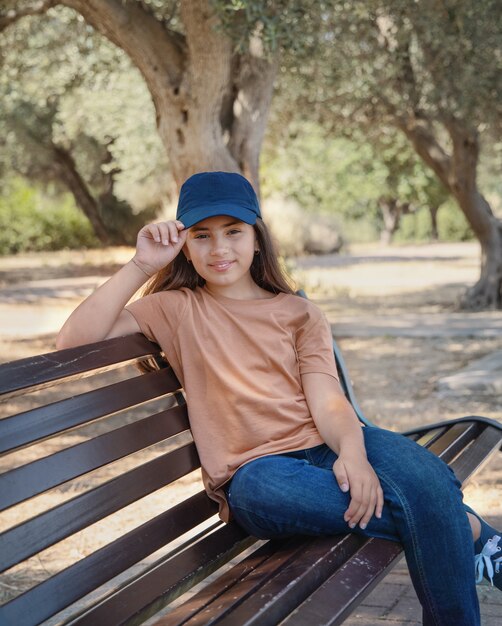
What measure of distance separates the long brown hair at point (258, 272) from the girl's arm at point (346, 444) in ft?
1.15

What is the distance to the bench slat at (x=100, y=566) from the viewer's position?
1917mm

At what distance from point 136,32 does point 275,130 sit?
648 centimetres

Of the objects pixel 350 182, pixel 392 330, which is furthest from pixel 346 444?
pixel 350 182

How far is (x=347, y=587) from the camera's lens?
2.05m

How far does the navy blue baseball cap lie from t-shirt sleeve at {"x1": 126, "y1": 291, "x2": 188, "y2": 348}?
0.75 ft

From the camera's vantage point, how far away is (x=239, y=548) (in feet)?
8.15

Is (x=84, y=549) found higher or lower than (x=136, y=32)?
lower

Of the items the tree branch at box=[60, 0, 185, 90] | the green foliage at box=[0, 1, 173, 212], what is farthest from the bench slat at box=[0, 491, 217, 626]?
the green foliage at box=[0, 1, 173, 212]

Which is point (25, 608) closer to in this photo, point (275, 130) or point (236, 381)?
point (236, 381)

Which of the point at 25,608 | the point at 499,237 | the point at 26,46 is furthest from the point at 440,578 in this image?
the point at 499,237

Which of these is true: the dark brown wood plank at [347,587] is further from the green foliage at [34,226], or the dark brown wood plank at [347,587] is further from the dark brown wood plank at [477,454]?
the green foliage at [34,226]

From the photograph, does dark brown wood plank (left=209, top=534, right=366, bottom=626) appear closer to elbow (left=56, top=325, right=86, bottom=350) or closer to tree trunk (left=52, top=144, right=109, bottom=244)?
elbow (left=56, top=325, right=86, bottom=350)

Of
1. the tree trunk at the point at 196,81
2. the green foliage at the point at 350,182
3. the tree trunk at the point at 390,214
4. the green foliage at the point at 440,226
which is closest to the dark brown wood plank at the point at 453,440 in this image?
the tree trunk at the point at 196,81

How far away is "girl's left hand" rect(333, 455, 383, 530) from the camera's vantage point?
2281 millimetres
